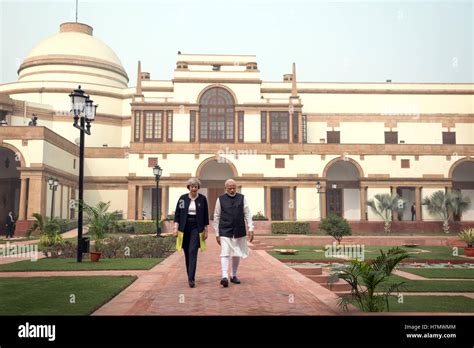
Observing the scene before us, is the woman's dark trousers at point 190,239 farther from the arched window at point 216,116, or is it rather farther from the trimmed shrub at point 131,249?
the arched window at point 216,116

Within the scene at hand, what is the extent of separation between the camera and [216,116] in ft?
125

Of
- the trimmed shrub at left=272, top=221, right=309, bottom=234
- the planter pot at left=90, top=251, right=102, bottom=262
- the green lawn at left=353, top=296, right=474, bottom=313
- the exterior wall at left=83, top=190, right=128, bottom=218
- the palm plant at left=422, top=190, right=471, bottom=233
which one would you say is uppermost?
the exterior wall at left=83, top=190, right=128, bottom=218

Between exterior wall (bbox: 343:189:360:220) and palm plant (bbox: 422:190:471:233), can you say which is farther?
exterior wall (bbox: 343:189:360:220)

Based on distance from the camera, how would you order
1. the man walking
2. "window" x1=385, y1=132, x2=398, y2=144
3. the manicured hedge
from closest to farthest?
the man walking
the manicured hedge
"window" x1=385, y1=132, x2=398, y2=144

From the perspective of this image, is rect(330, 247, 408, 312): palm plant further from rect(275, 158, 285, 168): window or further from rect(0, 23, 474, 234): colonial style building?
rect(275, 158, 285, 168): window

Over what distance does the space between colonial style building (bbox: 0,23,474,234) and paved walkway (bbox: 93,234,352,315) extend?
88.9ft

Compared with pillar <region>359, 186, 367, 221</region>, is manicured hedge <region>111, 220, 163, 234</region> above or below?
below

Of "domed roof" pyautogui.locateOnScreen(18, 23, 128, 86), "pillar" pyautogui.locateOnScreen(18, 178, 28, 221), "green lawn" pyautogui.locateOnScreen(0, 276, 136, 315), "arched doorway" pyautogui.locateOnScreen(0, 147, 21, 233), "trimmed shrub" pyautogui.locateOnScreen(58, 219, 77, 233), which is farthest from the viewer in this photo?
"domed roof" pyautogui.locateOnScreen(18, 23, 128, 86)

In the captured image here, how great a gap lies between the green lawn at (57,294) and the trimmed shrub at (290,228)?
22.3 metres

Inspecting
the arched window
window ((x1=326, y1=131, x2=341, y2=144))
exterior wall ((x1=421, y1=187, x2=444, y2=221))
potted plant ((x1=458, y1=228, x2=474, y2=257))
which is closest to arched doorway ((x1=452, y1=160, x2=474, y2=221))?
exterior wall ((x1=421, y1=187, x2=444, y2=221))

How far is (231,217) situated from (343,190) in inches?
1292

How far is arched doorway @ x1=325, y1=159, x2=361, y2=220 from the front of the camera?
3959cm

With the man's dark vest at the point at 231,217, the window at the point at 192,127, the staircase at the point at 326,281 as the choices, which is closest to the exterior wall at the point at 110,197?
the window at the point at 192,127

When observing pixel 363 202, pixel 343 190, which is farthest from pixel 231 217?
pixel 343 190
